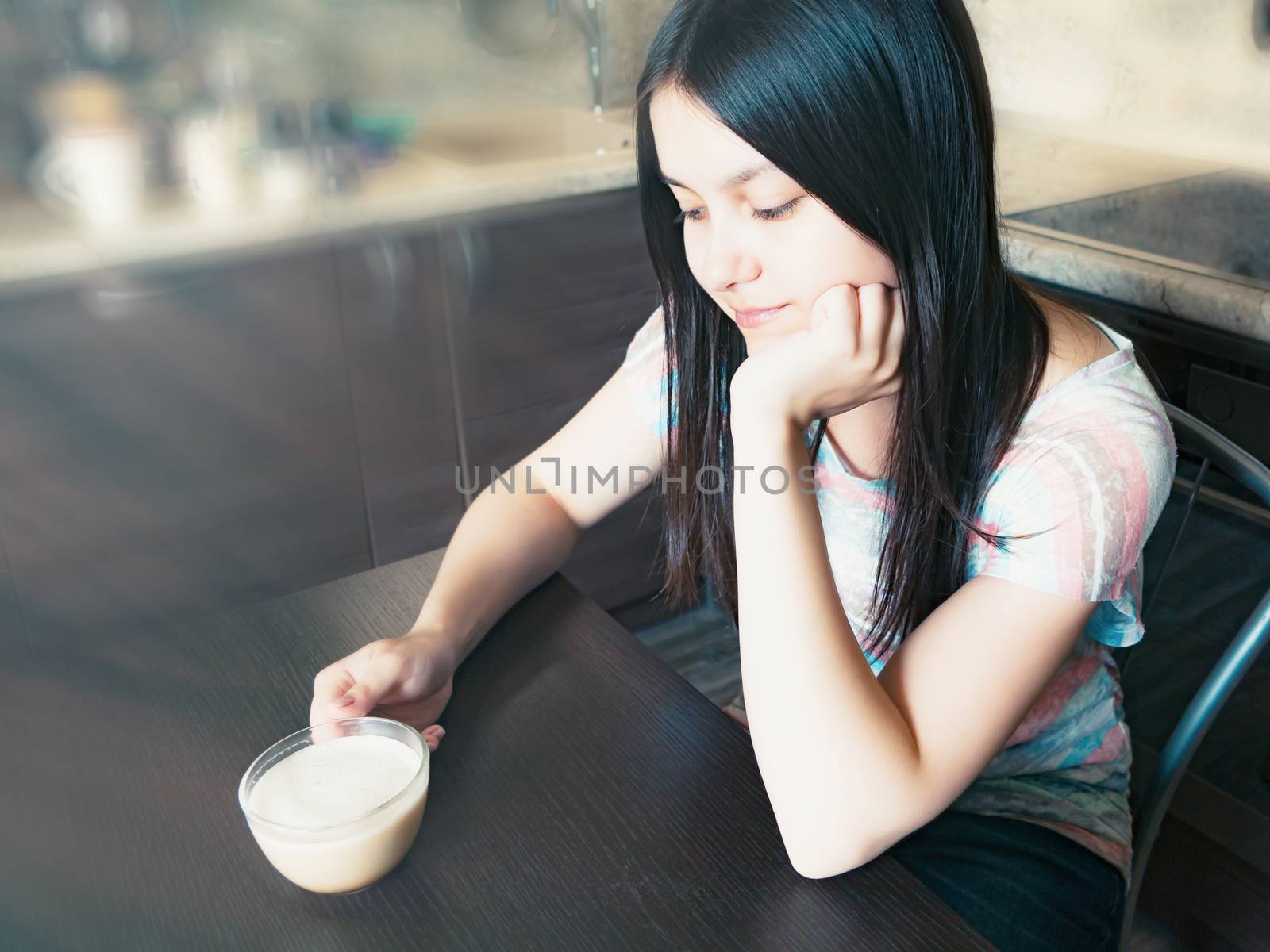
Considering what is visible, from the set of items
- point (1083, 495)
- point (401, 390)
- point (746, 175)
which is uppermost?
point (746, 175)

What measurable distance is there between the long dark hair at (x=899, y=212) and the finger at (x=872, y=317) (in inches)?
0.7

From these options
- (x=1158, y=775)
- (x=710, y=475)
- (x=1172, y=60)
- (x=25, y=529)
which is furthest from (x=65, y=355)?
(x=1172, y=60)

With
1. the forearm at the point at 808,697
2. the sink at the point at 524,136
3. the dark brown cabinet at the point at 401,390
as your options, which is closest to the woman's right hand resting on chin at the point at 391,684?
the forearm at the point at 808,697

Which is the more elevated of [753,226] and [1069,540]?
[753,226]

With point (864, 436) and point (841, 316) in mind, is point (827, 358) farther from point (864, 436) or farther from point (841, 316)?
point (864, 436)

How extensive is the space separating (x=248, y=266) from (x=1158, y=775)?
1.39 m

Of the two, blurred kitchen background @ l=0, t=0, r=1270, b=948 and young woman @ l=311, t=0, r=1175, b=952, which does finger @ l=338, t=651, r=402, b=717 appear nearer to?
young woman @ l=311, t=0, r=1175, b=952

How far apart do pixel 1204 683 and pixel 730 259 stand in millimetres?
539

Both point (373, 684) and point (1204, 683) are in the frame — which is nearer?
point (373, 684)

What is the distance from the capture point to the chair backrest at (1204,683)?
86 cm

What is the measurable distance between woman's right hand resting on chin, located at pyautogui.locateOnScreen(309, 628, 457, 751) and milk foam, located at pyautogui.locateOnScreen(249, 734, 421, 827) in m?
0.07

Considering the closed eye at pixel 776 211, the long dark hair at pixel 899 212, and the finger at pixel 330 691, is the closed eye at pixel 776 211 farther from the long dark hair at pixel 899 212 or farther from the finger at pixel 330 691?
the finger at pixel 330 691

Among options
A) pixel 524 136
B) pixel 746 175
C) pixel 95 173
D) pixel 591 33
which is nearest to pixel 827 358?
pixel 746 175

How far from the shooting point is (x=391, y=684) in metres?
0.77
